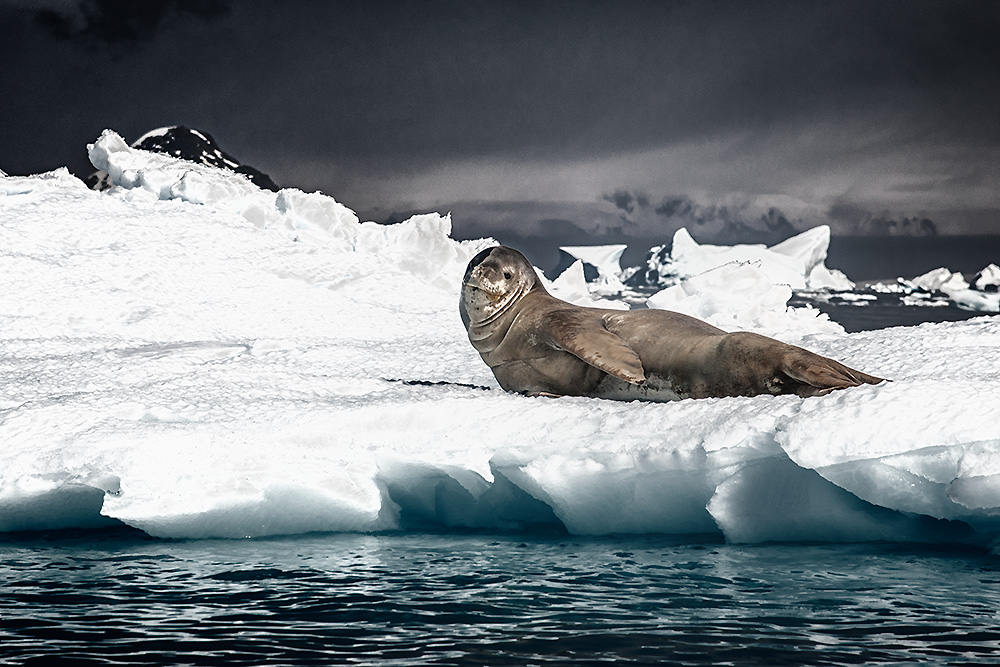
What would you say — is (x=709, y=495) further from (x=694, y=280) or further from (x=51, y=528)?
(x=694, y=280)

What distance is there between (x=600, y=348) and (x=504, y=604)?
1.77 m

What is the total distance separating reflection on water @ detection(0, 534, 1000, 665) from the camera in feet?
7.60

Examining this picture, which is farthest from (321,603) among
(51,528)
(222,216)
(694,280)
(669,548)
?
(694,280)

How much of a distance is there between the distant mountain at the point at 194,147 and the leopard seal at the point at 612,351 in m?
15.2

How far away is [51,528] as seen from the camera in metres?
4.35

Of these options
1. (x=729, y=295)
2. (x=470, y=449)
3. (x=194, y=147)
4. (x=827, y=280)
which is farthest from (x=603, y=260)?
(x=470, y=449)

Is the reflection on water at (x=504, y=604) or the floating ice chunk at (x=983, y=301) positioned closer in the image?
the reflection on water at (x=504, y=604)

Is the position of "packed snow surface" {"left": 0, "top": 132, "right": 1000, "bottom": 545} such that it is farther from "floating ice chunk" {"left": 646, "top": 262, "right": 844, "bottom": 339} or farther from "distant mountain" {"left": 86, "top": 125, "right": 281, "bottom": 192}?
"distant mountain" {"left": 86, "top": 125, "right": 281, "bottom": 192}

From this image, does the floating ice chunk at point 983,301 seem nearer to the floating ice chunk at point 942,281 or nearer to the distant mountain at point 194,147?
the floating ice chunk at point 942,281

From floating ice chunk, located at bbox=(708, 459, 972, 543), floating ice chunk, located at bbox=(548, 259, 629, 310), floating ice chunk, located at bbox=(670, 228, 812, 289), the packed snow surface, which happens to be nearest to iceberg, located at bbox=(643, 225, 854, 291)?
floating ice chunk, located at bbox=(670, 228, 812, 289)

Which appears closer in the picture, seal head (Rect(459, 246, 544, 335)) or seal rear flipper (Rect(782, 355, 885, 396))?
seal rear flipper (Rect(782, 355, 885, 396))

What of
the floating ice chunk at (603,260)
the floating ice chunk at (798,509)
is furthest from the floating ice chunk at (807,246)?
the floating ice chunk at (798,509)

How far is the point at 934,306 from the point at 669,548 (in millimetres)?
41786

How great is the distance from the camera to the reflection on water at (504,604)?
2.32m
